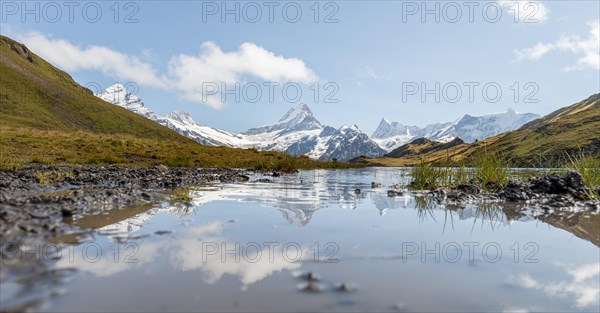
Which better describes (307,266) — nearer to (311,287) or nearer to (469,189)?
(311,287)

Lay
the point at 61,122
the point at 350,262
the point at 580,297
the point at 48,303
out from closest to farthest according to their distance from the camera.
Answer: the point at 48,303 < the point at 580,297 < the point at 350,262 < the point at 61,122

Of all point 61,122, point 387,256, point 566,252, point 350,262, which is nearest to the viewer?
point 350,262

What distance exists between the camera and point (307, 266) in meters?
4.95

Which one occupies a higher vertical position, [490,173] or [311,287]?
[490,173]

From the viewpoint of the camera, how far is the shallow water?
365 centimetres

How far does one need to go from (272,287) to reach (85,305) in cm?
180

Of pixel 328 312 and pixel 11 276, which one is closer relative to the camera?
pixel 328 312

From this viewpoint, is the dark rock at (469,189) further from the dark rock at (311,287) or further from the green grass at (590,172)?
the dark rock at (311,287)

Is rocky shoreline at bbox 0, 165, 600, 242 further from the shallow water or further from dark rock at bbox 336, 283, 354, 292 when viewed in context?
dark rock at bbox 336, 283, 354, 292

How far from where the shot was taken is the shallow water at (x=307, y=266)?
365cm

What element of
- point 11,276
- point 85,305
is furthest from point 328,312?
point 11,276

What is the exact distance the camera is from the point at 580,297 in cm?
399

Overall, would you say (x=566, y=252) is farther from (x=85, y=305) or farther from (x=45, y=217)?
(x=45, y=217)

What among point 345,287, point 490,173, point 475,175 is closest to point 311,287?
point 345,287
